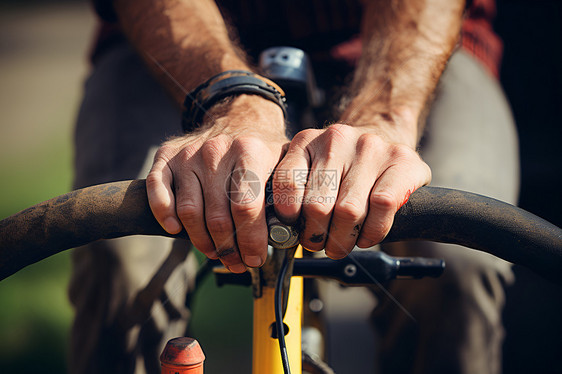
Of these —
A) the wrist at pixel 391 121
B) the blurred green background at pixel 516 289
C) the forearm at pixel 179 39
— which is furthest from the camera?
the blurred green background at pixel 516 289

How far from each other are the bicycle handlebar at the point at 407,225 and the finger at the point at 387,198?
0.01 meters

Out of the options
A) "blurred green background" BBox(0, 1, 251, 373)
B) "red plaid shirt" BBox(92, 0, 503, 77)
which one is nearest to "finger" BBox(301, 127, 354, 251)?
"red plaid shirt" BBox(92, 0, 503, 77)

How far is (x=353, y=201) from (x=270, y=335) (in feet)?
0.76

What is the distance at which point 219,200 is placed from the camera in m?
0.46

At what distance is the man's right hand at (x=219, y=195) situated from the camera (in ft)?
1.47

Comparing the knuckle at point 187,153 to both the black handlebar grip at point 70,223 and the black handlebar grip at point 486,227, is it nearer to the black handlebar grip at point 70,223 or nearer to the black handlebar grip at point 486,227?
the black handlebar grip at point 70,223

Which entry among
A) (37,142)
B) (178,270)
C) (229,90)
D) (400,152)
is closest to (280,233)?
(400,152)

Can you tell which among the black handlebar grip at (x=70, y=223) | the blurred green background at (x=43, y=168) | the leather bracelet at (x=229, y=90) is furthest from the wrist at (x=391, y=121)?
the blurred green background at (x=43, y=168)

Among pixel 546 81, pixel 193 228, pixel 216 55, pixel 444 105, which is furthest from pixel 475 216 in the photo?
pixel 546 81

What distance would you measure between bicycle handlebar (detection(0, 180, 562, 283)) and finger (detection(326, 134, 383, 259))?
1.6 inches

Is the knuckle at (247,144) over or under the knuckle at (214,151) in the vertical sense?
over

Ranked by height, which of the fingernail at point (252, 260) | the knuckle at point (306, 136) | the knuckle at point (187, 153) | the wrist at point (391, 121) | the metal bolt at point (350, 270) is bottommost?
the metal bolt at point (350, 270)

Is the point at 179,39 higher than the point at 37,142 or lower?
higher

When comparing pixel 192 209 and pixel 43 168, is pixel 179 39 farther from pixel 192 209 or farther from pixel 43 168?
pixel 43 168
